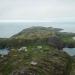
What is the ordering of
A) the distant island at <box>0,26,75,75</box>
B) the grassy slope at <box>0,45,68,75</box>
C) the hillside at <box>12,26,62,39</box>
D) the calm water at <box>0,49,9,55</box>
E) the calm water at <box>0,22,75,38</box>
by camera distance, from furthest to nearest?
the hillside at <box>12,26,62,39</box>, the calm water at <box>0,22,75,38</box>, the calm water at <box>0,49,9,55</box>, the distant island at <box>0,26,75,75</box>, the grassy slope at <box>0,45,68,75</box>

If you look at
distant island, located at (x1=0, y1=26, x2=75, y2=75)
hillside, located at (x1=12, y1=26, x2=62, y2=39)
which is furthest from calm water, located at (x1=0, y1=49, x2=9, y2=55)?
hillside, located at (x1=12, y1=26, x2=62, y2=39)

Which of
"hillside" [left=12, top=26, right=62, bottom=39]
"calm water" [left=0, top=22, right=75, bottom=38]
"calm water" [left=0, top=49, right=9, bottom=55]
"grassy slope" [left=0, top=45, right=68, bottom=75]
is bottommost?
"grassy slope" [left=0, top=45, right=68, bottom=75]

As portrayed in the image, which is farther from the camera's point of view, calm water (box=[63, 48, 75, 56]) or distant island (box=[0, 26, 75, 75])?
calm water (box=[63, 48, 75, 56])

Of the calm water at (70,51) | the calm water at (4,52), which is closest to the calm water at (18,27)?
the calm water at (4,52)

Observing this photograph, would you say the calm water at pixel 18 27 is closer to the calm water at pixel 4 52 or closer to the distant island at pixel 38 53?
the distant island at pixel 38 53

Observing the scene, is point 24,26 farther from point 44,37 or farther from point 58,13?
point 58,13

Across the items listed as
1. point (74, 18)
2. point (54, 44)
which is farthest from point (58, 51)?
point (74, 18)

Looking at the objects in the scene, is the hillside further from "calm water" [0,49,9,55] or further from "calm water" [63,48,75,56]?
"calm water" [63,48,75,56]

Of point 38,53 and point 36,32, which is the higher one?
point 36,32

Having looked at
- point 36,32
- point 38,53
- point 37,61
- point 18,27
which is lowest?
point 37,61

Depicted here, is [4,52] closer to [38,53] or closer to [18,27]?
[38,53]

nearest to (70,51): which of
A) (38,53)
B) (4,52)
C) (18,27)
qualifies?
(38,53)
